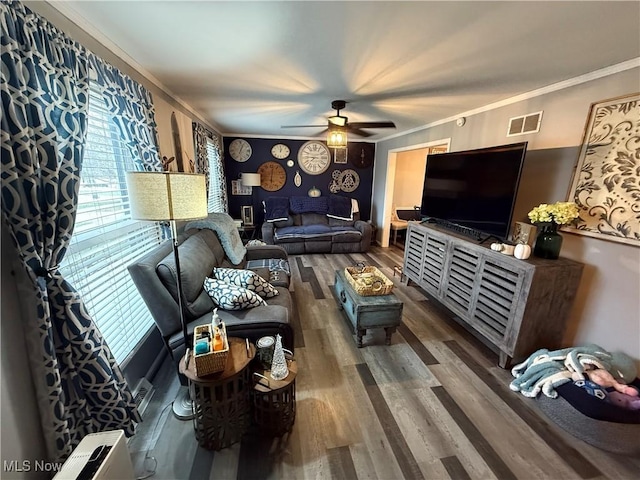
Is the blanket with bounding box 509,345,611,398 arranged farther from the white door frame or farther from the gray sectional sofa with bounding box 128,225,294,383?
the white door frame

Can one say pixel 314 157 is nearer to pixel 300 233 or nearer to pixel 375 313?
pixel 300 233

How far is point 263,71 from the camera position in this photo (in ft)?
6.61

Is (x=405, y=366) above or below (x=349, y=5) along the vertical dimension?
below

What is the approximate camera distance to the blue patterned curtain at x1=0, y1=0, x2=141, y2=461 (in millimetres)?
957

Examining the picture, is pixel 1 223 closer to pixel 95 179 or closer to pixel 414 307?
pixel 95 179

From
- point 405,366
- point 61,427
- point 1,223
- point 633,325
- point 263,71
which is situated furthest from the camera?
point 405,366

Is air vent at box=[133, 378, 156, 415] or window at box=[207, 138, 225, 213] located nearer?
air vent at box=[133, 378, 156, 415]

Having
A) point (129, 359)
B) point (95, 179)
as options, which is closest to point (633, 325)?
point (129, 359)

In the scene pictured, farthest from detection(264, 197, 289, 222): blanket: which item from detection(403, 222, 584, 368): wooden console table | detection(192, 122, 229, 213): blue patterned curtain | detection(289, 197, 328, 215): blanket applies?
detection(403, 222, 584, 368): wooden console table

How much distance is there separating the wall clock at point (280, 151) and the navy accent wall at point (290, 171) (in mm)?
60

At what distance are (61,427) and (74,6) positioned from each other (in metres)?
1.96

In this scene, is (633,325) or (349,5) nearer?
(349,5)

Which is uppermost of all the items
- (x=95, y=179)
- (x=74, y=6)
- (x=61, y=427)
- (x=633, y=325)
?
(x=74, y=6)

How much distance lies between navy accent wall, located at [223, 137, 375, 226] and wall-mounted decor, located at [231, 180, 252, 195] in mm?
67
